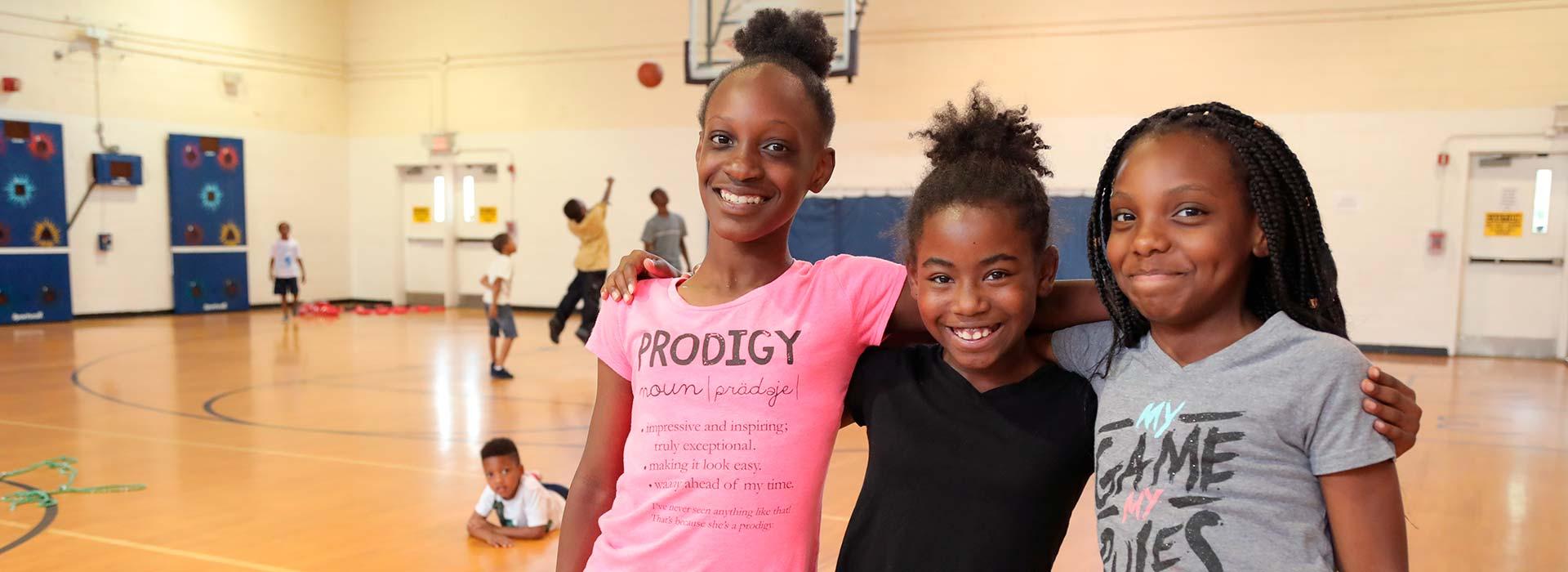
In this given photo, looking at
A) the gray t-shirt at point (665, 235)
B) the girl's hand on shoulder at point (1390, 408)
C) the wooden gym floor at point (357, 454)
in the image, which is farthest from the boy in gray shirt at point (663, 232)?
the girl's hand on shoulder at point (1390, 408)

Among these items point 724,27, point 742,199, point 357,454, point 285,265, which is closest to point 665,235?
point 724,27

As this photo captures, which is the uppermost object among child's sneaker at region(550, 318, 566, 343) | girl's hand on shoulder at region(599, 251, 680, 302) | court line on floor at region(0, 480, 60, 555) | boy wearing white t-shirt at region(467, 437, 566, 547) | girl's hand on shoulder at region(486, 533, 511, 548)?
girl's hand on shoulder at region(599, 251, 680, 302)

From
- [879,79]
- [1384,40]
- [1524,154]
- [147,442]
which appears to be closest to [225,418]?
[147,442]

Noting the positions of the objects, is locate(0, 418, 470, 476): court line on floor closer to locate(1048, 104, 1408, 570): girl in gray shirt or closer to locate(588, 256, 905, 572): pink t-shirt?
locate(588, 256, 905, 572): pink t-shirt

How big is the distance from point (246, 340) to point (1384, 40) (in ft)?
36.5

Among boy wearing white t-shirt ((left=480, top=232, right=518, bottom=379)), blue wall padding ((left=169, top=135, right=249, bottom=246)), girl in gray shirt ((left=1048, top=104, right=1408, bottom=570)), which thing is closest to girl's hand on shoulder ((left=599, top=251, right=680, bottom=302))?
girl in gray shirt ((left=1048, top=104, right=1408, bottom=570))

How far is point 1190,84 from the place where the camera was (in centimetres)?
1049

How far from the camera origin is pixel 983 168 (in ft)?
5.19

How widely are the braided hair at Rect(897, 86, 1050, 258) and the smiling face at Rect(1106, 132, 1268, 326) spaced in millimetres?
185

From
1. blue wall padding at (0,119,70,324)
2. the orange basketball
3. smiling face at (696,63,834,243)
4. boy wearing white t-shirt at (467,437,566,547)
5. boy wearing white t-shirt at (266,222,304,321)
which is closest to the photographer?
smiling face at (696,63,834,243)

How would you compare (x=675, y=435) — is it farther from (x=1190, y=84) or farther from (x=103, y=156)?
(x=103, y=156)

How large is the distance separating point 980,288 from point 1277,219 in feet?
1.27

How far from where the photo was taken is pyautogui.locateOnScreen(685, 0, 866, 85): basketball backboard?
8656mm

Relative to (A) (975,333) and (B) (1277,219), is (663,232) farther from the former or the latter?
(B) (1277,219)
